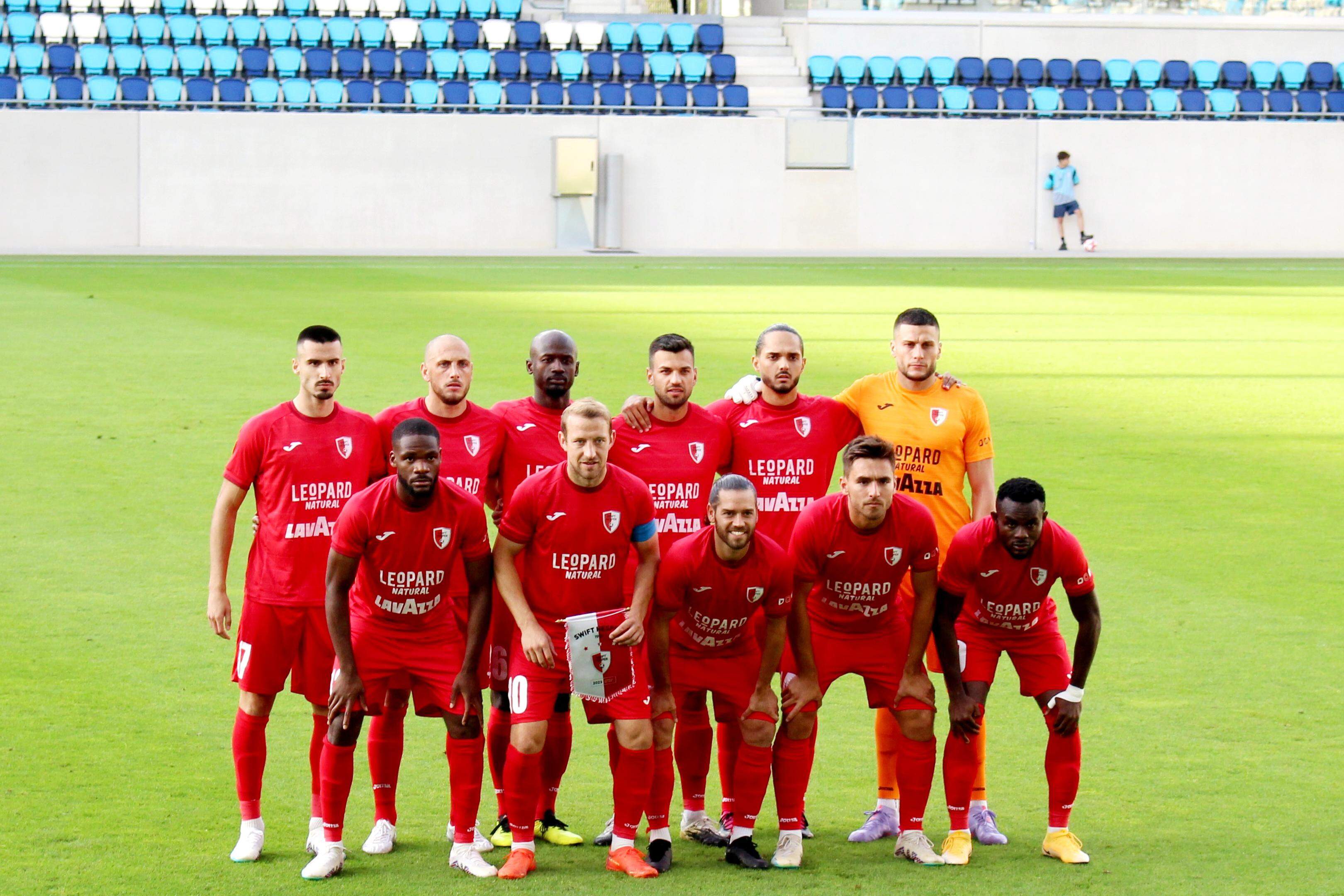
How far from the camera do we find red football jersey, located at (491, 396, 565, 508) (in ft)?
20.9

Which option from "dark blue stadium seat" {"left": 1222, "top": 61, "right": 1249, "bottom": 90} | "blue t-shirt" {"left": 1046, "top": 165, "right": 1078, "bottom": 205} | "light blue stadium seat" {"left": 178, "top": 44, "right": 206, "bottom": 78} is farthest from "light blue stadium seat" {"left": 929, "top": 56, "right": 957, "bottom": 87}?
"light blue stadium seat" {"left": 178, "top": 44, "right": 206, "bottom": 78}

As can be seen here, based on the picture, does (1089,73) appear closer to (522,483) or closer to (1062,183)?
(1062,183)

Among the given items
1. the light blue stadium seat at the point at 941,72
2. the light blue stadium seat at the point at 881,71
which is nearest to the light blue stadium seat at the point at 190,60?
the light blue stadium seat at the point at 881,71

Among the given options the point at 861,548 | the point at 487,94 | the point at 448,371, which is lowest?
the point at 861,548

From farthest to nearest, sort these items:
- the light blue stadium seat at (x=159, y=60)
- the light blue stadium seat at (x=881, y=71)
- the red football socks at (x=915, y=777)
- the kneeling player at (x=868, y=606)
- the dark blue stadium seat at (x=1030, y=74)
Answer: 1. the dark blue stadium seat at (x=1030, y=74)
2. the light blue stadium seat at (x=881, y=71)
3. the light blue stadium seat at (x=159, y=60)
4. the red football socks at (x=915, y=777)
5. the kneeling player at (x=868, y=606)

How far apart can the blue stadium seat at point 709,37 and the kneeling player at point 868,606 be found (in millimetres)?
34129

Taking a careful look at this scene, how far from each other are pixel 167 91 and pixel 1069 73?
20460mm

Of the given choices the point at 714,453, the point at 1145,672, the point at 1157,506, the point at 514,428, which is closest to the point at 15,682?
the point at 514,428

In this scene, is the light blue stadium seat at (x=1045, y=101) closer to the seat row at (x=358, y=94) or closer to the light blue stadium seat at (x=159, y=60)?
the seat row at (x=358, y=94)

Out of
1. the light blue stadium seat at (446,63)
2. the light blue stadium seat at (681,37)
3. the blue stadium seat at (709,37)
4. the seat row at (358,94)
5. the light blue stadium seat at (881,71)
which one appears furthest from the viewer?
the blue stadium seat at (709,37)

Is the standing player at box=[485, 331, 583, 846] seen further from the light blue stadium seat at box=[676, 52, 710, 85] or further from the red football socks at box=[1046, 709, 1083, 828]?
the light blue stadium seat at box=[676, 52, 710, 85]

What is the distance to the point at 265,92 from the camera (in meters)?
33.6

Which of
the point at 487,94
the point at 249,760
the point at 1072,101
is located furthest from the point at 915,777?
the point at 1072,101

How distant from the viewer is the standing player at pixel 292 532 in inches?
234
